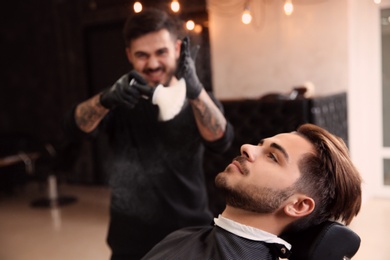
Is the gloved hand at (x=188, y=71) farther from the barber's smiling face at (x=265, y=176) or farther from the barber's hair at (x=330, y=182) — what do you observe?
the barber's hair at (x=330, y=182)

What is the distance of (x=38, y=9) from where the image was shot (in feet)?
19.6

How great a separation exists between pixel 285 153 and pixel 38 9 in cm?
552

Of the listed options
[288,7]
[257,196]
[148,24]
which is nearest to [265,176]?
[257,196]

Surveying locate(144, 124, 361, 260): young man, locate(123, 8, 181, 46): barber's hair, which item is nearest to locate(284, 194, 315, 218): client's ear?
locate(144, 124, 361, 260): young man

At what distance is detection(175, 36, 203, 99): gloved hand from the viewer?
1458 mm

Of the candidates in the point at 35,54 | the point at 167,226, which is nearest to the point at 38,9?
the point at 35,54

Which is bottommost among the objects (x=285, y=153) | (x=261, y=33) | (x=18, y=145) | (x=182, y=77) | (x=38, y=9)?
(x=18, y=145)

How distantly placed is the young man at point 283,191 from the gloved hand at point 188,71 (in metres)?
0.31

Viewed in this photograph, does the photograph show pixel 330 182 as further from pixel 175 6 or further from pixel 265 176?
pixel 175 6

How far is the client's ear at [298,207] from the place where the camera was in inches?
50.0

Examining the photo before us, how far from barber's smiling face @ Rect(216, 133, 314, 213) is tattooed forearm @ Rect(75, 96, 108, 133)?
539 mm

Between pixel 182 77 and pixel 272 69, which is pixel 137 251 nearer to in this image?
pixel 182 77

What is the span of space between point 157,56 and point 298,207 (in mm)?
715

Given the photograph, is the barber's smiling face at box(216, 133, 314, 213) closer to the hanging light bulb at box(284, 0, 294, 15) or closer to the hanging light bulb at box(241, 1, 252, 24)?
the hanging light bulb at box(284, 0, 294, 15)
